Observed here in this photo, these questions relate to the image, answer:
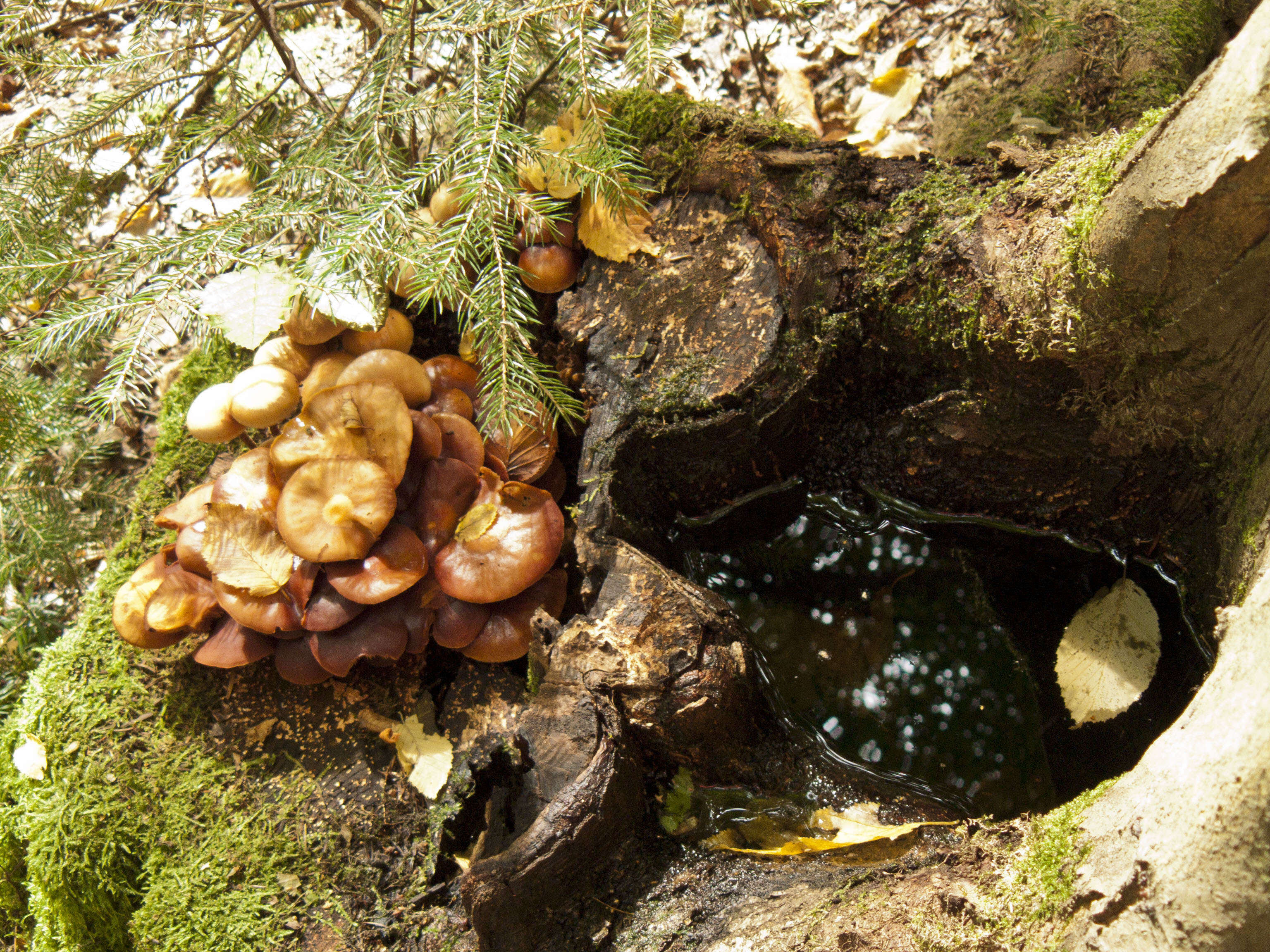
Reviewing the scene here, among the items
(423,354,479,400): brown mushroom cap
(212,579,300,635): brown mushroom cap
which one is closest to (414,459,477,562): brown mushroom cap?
(423,354,479,400): brown mushroom cap

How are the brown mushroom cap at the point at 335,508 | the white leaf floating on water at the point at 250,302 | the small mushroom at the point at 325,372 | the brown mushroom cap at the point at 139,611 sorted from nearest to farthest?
the white leaf floating on water at the point at 250,302, the brown mushroom cap at the point at 335,508, the brown mushroom cap at the point at 139,611, the small mushroom at the point at 325,372

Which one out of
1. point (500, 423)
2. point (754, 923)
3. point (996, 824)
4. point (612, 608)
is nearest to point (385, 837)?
point (612, 608)

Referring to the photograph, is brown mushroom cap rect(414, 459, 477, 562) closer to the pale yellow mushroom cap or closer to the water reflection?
the pale yellow mushroom cap

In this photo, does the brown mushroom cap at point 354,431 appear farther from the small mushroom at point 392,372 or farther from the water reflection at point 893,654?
the water reflection at point 893,654

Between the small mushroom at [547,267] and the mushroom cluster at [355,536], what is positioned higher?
the small mushroom at [547,267]

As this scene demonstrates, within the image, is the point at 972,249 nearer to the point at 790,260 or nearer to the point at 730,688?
the point at 790,260

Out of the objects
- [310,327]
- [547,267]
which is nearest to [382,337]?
[310,327]

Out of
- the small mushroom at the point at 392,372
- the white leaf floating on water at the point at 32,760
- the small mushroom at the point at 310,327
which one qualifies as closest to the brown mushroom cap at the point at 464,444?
the small mushroom at the point at 392,372
